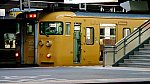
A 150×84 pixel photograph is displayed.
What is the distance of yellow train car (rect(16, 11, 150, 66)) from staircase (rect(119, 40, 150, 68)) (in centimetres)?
168

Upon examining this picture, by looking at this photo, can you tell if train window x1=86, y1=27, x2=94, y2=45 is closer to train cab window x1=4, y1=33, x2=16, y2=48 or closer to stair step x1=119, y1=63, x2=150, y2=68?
stair step x1=119, y1=63, x2=150, y2=68

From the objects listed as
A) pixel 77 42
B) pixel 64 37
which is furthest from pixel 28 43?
pixel 77 42

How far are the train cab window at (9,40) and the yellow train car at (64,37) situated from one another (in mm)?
696

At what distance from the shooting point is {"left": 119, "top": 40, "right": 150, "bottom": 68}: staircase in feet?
78.0

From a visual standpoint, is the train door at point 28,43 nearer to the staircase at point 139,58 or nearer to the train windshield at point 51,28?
the train windshield at point 51,28

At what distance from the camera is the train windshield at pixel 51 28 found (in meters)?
25.3

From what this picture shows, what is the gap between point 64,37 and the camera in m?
25.2

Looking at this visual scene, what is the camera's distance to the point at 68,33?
995 inches

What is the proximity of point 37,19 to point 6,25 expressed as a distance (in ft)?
7.96

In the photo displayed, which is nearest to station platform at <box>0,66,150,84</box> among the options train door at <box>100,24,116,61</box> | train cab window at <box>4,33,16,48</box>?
Answer: train door at <box>100,24,116,61</box>

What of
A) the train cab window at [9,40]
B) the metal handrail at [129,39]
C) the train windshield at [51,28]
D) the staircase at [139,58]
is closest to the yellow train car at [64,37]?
the train windshield at [51,28]

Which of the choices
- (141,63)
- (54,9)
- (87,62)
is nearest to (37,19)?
(54,9)

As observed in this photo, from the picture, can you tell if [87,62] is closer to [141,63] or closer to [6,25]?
[141,63]

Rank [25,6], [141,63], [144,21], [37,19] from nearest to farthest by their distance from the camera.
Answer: [141,63] < [37,19] < [144,21] < [25,6]
